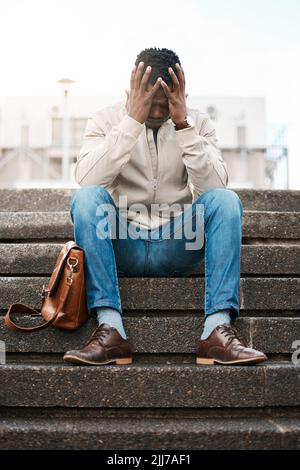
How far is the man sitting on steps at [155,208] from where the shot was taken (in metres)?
2.39

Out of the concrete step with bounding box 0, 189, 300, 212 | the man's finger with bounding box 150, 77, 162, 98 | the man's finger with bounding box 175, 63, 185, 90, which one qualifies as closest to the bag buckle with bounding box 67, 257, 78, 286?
the man's finger with bounding box 150, 77, 162, 98

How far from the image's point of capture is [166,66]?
8.60 ft

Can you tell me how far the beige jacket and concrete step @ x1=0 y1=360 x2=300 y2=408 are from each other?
28.3 inches

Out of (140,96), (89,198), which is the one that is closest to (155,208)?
(89,198)

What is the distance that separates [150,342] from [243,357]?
0.41 metres

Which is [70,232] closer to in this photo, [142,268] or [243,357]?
[142,268]

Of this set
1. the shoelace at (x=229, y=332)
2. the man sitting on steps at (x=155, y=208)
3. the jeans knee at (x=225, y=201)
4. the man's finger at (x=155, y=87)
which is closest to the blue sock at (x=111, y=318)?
the man sitting on steps at (x=155, y=208)

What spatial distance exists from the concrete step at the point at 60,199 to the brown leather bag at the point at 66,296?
1444mm

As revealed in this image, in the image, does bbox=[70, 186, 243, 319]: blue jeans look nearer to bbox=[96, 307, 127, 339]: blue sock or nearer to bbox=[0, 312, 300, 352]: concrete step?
bbox=[96, 307, 127, 339]: blue sock

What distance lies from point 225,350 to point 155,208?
758 mm

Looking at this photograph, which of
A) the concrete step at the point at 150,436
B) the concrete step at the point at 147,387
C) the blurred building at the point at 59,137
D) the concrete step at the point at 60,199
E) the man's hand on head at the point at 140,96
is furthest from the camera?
the blurred building at the point at 59,137

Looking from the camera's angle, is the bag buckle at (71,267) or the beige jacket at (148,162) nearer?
the bag buckle at (71,267)

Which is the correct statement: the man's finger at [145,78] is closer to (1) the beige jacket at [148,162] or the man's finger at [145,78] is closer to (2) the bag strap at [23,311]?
(1) the beige jacket at [148,162]

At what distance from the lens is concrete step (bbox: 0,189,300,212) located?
3.77 m
